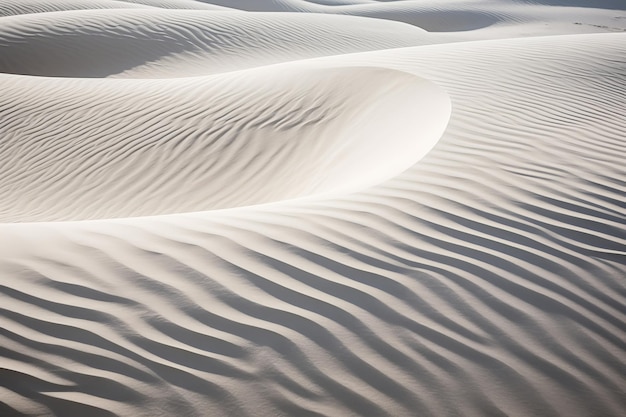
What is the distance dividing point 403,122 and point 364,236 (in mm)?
3061

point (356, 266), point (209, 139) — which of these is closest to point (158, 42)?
point (209, 139)

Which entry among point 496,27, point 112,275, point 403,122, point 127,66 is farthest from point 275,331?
point 496,27

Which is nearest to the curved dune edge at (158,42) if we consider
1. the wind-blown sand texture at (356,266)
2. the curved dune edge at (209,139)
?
the curved dune edge at (209,139)

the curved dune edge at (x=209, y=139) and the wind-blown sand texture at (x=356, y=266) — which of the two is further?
the curved dune edge at (x=209, y=139)

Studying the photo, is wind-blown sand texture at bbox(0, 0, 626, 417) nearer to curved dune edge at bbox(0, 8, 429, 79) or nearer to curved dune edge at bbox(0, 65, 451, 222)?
curved dune edge at bbox(0, 65, 451, 222)

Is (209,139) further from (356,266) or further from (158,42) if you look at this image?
(158,42)

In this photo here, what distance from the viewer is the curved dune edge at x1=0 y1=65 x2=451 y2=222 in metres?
6.28

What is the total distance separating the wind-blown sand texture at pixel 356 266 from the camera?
2387 mm

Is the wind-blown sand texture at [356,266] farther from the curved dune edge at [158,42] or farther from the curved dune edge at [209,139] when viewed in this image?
the curved dune edge at [158,42]

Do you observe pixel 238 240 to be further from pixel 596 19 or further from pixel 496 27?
pixel 596 19

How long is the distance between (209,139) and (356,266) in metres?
4.86

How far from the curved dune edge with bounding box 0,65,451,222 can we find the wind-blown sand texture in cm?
4

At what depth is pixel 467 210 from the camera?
3666 millimetres

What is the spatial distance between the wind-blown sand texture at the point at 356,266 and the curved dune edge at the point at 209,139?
41 millimetres
